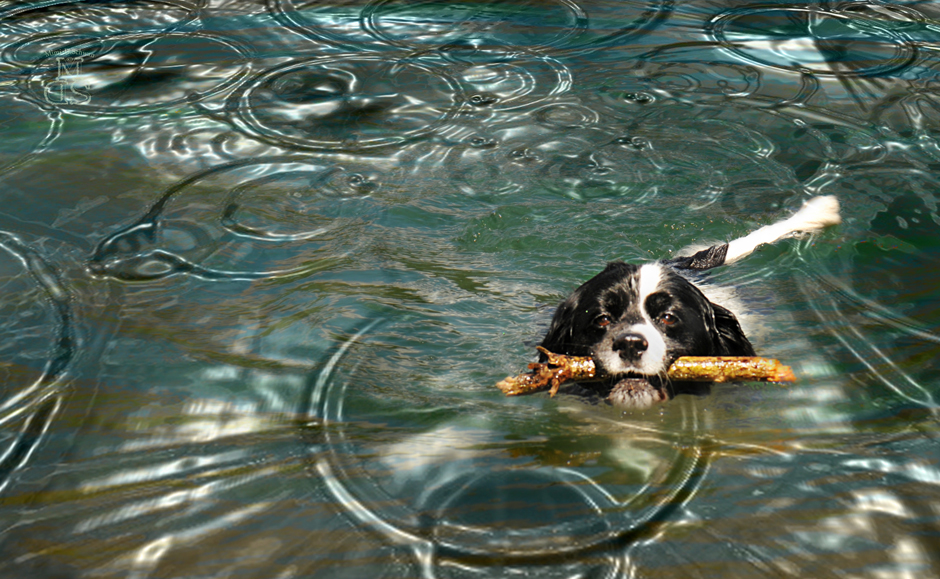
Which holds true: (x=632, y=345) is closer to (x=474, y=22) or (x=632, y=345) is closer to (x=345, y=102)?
(x=345, y=102)

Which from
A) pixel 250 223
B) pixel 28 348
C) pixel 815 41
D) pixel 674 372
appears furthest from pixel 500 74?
pixel 28 348

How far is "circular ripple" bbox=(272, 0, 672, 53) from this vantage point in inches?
194

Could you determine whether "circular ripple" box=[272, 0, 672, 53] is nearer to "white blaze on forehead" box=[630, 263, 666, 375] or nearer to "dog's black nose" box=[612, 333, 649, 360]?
"white blaze on forehead" box=[630, 263, 666, 375]

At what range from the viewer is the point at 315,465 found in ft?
7.69

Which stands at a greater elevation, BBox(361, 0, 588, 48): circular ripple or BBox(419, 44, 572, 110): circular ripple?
BBox(361, 0, 588, 48): circular ripple

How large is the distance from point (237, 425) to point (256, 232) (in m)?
1.12

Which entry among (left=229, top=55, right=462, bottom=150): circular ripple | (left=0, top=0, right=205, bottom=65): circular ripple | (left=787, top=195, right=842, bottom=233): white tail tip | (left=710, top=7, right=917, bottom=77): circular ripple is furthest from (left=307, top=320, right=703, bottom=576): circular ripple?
(left=0, top=0, right=205, bottom=65): circular ripple

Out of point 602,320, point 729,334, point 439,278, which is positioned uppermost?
point 602,320

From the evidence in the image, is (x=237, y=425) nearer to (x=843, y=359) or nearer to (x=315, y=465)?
(x=315, y=465)

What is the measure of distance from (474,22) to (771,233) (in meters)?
2.54

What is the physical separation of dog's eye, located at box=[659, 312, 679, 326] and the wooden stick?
4.2 inches

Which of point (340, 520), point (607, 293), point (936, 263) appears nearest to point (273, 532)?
point (340, 520)

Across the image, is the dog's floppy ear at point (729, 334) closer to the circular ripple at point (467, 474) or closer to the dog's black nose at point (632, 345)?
the circular ripple at point (467, 474)

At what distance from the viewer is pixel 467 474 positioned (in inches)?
90.7
